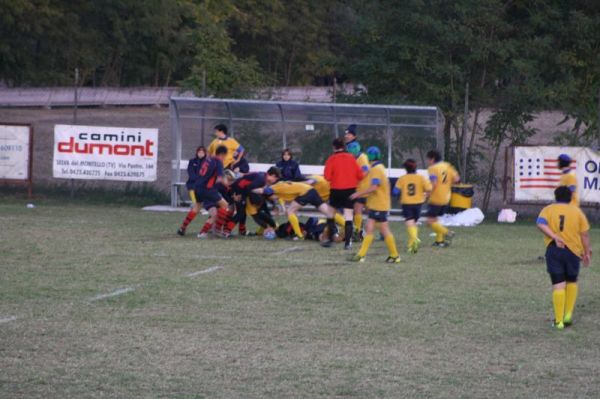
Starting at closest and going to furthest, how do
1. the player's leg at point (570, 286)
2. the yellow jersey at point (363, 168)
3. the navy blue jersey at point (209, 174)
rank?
the player's leg at point (570, 286) < the yellow jersey at point (363, 168) < the navy blue jersey at point (209, 174)

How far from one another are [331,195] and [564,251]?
7712mm

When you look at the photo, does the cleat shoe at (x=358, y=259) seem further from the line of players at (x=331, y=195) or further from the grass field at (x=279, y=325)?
the grass field at (x=279, y=325)

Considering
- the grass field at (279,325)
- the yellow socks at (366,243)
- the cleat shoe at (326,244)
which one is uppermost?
the yellow socks at (366,243)

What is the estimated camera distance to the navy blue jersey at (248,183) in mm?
19469

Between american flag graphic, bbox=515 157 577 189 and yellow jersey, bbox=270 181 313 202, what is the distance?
7.90 meters

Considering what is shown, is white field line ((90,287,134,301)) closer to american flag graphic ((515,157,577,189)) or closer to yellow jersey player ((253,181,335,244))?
yellow jersey player ((253,181,335,244))

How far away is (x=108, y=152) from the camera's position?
26.8 meters

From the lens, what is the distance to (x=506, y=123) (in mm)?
27469

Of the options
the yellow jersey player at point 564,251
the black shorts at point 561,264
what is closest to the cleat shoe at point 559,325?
the yellow jersey player at point 564,251

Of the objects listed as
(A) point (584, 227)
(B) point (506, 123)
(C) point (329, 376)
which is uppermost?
(B) point (506, 123)

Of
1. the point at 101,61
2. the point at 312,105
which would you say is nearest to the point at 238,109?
the point at 312,105

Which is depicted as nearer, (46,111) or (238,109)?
(238,109)

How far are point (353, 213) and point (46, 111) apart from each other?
119 ft

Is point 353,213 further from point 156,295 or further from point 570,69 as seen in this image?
point 570,69
